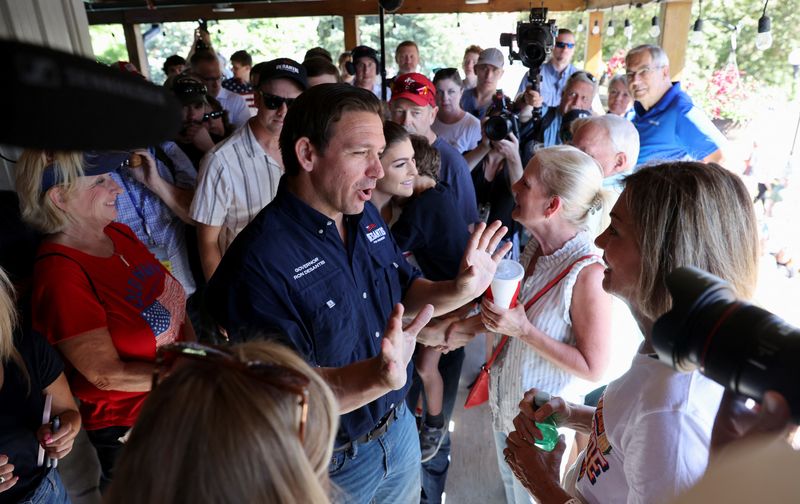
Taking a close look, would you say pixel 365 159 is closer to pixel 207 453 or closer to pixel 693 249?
pixel 693 249

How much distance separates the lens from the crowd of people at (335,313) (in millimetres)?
670

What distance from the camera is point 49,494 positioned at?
1.47 metres

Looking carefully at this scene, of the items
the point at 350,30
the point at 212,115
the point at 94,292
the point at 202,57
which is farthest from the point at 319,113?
the point at 350,30

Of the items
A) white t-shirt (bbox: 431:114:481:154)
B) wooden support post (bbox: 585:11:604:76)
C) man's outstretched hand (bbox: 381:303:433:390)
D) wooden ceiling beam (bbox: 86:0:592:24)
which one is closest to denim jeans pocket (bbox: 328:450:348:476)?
man's outstretched hand (bbox: 381:303:433:390)

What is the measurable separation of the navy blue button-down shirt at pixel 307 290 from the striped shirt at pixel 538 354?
44 cm

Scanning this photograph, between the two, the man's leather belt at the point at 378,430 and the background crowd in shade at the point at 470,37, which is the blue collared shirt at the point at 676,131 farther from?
the background crowd in shade at the point at 470,37

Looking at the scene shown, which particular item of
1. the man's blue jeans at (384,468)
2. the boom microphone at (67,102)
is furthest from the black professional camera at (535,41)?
the boom microphone at (67,102)

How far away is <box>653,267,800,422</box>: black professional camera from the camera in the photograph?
1.66ft

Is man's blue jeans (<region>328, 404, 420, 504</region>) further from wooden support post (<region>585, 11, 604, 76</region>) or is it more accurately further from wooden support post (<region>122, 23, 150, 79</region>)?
wooden support post (<region>122, 23, 150, 79</region>)

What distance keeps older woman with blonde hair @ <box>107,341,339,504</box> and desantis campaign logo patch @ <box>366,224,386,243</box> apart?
984mm

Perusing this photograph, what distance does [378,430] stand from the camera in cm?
155

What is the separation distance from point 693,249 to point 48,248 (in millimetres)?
1768

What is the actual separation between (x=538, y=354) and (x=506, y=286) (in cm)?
30

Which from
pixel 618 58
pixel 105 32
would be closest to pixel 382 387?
pixel 618 58
